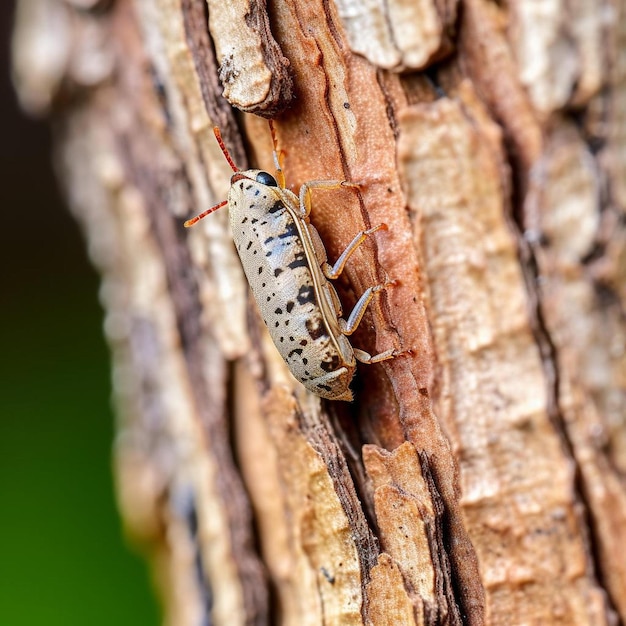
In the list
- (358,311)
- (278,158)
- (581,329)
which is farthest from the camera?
→ (278,158)

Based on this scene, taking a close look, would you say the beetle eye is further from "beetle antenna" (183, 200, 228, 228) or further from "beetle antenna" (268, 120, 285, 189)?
"beetle antenna" (183, 200, 228, 228)

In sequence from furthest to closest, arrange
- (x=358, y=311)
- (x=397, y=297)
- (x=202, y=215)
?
(x=202, y=215) < (x=358, y=311) < (x=397, y=297)

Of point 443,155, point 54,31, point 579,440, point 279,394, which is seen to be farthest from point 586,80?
point 54,31

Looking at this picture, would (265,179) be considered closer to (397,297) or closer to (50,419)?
(397,297)

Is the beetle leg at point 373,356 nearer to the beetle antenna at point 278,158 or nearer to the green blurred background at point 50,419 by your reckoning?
the beetle antenna at point 278,158

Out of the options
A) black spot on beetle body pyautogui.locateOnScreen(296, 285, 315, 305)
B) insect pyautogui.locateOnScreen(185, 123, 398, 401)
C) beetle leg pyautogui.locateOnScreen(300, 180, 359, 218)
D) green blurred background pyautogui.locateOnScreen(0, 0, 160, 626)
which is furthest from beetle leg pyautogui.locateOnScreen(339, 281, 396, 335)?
green blurred background pyautogui.locateOnScreen(0, 0, 160, 626)

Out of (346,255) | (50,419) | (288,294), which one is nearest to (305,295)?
(288,294)

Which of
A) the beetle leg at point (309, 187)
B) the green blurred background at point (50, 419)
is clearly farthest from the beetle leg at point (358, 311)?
the green blurred background at point (50, 419)

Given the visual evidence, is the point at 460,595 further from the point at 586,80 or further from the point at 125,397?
the point at 125,397
